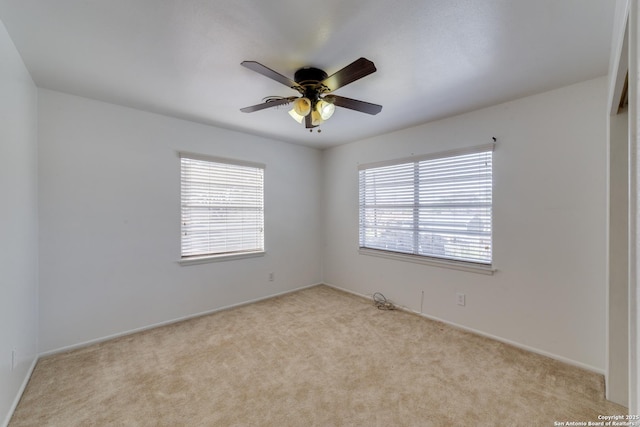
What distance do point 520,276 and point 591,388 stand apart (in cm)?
94

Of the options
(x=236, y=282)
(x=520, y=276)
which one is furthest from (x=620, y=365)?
(x=236, y=282)

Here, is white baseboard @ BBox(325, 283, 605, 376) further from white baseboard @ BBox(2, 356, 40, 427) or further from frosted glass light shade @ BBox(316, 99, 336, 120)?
white baseboard @ BBox(2, 356, 40, 427)

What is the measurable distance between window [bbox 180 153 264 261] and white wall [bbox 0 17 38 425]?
128 cm

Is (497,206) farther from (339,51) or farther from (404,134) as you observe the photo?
(339,51)

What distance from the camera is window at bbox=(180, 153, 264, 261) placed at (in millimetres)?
3406

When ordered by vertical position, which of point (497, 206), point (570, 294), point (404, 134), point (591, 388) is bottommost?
point (591, 388)

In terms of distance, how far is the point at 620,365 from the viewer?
191 centimetres

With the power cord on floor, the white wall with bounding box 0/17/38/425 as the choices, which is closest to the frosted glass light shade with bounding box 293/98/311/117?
the white wall with bounding box 0/17/38/425

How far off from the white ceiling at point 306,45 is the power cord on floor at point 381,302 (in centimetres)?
255

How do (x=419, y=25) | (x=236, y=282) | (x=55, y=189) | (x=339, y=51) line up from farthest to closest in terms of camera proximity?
(x=236, y=282)
(x=55, y=189)
(x=339, y=51)
(x=419, y=25)

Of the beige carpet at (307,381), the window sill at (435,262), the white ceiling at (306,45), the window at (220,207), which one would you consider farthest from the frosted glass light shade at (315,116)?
the window sill at (435,262)

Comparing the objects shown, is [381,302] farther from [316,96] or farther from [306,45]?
[306,45]

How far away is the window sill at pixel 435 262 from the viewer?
9.58 ft

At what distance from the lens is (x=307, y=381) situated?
2.15 metres
